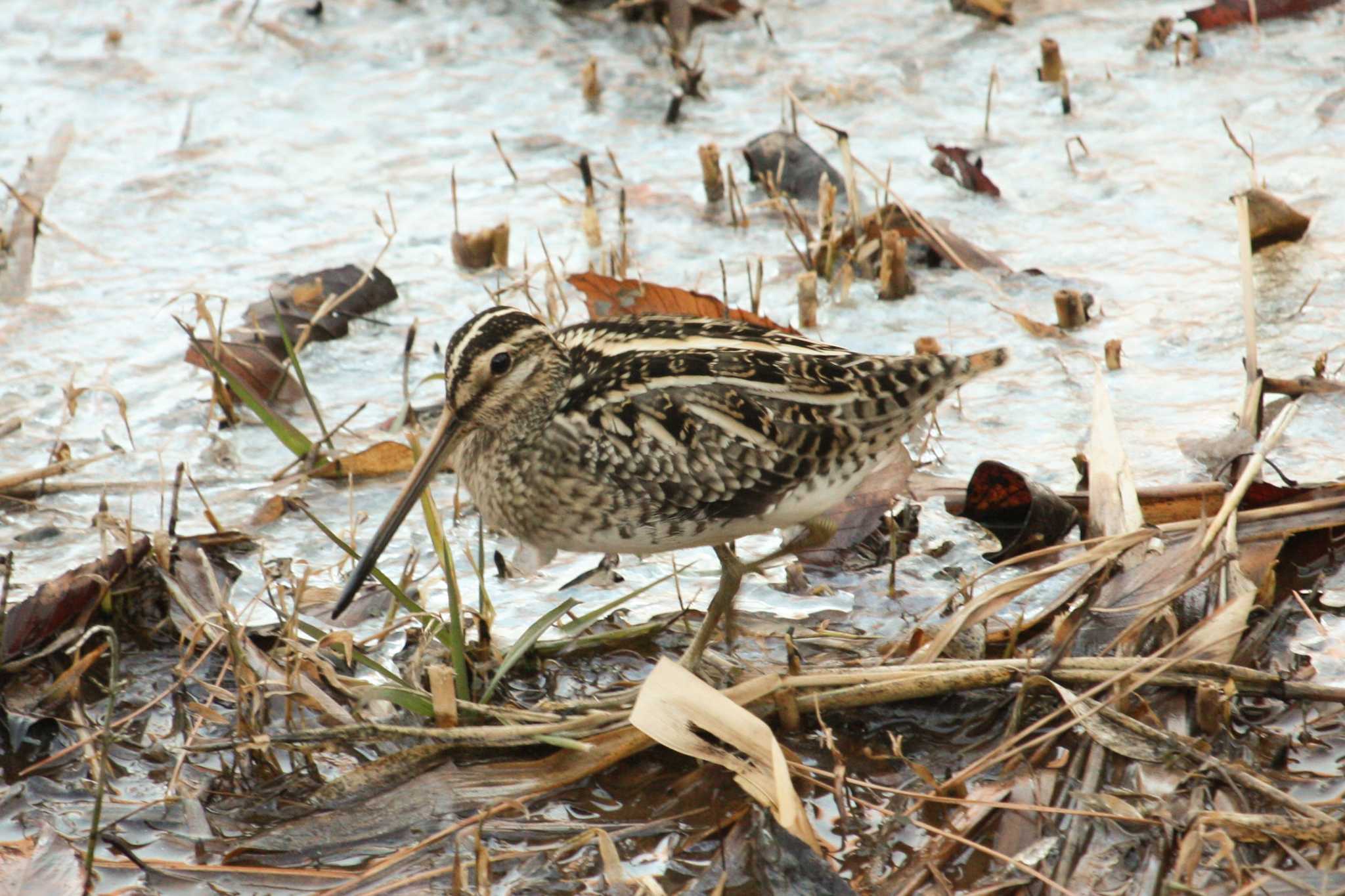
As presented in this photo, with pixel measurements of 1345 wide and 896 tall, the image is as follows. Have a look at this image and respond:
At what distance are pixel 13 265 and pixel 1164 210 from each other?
4.19 m

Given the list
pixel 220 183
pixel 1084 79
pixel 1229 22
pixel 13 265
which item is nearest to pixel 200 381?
pixel 13 265

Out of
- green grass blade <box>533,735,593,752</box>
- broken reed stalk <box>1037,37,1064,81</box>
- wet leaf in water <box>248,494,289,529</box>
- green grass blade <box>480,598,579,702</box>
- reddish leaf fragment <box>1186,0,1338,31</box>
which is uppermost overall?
reddish leaf fragment <box>1186,0,1338,31</box>

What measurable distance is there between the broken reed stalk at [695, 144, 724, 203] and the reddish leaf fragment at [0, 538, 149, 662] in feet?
9.08

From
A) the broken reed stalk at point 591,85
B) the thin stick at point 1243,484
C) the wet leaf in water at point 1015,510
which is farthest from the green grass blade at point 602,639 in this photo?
the broken reed stalk at point 591,85

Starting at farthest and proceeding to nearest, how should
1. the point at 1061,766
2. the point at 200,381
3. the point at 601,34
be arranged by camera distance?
the point at 601,34 < the point at 200,381 < the point at 1061,766

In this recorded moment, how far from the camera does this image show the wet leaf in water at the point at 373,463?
439 centimetres

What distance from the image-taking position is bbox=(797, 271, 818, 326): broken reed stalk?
16.2 ft

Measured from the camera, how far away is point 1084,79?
660 centimetres

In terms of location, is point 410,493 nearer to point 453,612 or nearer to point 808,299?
point 453,612

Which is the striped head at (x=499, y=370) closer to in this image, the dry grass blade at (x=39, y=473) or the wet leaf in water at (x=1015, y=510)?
the wet leaf in water at (x=1015, y=510)

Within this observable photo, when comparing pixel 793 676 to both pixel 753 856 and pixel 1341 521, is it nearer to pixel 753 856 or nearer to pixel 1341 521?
pixel 753 856

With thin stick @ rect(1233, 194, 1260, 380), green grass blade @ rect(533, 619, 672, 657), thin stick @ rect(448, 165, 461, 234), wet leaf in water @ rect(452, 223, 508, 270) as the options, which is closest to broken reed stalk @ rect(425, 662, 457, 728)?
green grass blade @ rect(533, 619, 672, 657)

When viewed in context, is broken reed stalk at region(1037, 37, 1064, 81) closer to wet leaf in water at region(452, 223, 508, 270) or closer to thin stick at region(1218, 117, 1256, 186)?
thin stick at region(1218, 117, 1256, 186)

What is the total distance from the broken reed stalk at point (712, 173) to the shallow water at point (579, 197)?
9 centimetres
